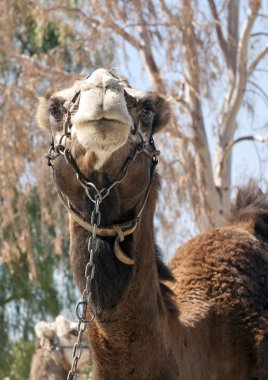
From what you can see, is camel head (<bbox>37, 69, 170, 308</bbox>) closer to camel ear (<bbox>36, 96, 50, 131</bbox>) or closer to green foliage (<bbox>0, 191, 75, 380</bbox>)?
camel ear (<bbox>36, 96, 50, 131</bbox>)

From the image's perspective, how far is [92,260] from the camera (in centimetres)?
447

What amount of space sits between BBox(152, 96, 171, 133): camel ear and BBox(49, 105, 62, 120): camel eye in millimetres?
615

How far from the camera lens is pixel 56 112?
4707mm

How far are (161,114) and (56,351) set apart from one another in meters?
6.15

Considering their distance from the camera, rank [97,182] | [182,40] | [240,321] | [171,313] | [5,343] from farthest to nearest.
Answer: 1. [5,343]
2. [182,40]
3. [240,321]
4. [171,313]
5. [97,182]

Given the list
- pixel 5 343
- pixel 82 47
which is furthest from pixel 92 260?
pixel 5 343

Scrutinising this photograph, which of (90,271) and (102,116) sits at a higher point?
(102,116)

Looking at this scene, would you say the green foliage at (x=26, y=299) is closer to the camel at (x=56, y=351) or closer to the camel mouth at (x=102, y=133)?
the camel at (x=56, y=351)

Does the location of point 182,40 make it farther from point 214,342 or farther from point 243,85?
point 214,342

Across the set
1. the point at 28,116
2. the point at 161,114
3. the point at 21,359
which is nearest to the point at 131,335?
the point at 161,114

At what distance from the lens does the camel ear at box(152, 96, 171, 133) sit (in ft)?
16.7

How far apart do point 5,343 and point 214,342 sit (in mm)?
15948

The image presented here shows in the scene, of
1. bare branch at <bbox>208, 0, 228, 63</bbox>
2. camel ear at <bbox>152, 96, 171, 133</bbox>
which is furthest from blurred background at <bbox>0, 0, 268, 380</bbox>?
camel ear at <bbox>152, 96, 171, 133</bbox>

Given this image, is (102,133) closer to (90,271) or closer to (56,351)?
(90,271)
